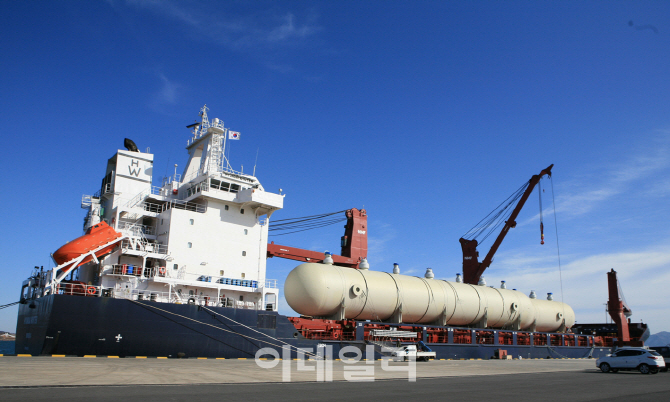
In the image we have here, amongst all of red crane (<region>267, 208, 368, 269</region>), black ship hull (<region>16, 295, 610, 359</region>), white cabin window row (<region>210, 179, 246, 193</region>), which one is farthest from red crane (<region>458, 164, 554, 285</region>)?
white cabin window row (<region>210, 179, 246, 193</region>)

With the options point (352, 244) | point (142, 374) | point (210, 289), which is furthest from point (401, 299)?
point (142, 374)

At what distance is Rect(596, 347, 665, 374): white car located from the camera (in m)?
20.9

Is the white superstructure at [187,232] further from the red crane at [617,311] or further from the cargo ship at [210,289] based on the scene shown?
the red crane at [617,311]

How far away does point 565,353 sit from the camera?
41156 millimetres

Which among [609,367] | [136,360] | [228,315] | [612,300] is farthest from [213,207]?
[612,300]

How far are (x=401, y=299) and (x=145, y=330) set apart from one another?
1578 centimetres

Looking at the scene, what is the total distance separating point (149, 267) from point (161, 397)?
51.4 ft

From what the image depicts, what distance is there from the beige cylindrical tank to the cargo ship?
94 millimetres

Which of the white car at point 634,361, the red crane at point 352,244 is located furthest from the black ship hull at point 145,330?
the white car at point 634,361

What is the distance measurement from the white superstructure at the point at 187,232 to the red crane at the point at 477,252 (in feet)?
77.8

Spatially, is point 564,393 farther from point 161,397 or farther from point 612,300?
point 612,300

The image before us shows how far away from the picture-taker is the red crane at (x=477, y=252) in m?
43.8

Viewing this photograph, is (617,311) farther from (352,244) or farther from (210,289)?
(210,289)

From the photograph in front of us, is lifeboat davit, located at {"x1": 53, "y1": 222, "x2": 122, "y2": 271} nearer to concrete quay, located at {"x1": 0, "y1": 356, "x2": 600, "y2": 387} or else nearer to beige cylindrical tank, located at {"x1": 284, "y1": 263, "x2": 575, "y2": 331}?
concrete quay, located at {"x1": 0, "y1": 356, "x2": 600, "y2": 387}
